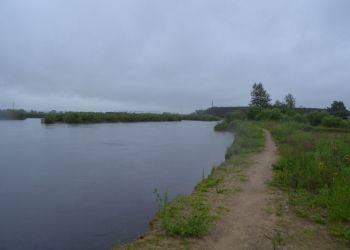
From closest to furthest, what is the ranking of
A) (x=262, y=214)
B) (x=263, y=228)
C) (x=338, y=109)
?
(x=263, y=228)
(x=262, y=214)
(x=338, y=109)

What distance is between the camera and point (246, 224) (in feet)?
21.4

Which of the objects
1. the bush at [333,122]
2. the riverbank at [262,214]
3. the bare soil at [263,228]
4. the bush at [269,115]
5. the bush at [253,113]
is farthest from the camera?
the bush at [253,113]

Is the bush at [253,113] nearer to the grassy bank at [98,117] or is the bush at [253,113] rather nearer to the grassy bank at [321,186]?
the grassy bank at [98,117]

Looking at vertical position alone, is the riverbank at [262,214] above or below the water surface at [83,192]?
above

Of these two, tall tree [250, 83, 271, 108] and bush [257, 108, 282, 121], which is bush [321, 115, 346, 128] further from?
tall tree [250, 83, 271, 108]

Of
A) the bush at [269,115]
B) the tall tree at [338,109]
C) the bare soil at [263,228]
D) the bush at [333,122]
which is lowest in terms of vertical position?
the bare soil at [263,228]

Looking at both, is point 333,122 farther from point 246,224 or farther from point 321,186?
point 246,224

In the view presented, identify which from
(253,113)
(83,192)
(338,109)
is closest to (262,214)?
(83,192)

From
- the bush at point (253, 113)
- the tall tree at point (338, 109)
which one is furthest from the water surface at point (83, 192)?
the tall tree at point (338, 109)

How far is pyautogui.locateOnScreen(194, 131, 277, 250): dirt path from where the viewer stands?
5628 millimetres

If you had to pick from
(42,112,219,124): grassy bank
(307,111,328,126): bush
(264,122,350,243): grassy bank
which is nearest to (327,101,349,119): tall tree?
(307,111,328,126): bush

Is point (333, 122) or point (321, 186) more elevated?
point (333, 122)

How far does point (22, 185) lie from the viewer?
40.5 ft

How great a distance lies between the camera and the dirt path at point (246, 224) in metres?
5.63
